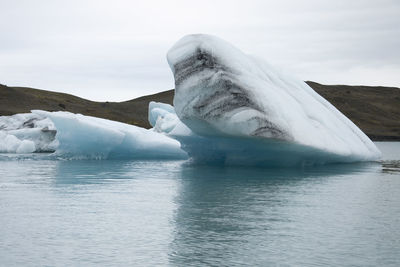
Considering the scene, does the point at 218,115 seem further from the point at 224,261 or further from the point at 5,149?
the point at 5,149

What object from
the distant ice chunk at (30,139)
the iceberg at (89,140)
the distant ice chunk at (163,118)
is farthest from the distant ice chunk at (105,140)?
the distant ice chunk at (30,139)

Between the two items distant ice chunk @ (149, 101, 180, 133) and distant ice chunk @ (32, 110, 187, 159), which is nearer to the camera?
distant ice chunk @ (32, 110, 187, 159)

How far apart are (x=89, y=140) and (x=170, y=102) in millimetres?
73529

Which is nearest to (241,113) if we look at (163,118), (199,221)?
(199,221)

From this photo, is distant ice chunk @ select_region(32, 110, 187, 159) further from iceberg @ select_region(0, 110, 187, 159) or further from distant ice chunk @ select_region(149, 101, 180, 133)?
distant ice chunk @ select_region(149, 101, 180, 133)

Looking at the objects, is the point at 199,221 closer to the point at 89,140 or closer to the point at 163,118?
the point at 89,140

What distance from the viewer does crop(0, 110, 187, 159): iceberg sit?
70.8ft

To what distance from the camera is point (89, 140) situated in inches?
879

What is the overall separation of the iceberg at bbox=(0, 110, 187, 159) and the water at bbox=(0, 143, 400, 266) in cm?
653

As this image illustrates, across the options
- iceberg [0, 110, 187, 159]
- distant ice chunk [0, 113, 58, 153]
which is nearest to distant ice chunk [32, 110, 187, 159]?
iceberg [0, 110, 187, 159]

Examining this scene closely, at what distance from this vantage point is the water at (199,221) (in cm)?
672

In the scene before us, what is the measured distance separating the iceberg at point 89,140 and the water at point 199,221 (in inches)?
257

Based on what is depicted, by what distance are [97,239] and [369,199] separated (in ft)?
19.2

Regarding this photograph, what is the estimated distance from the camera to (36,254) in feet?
22.1
